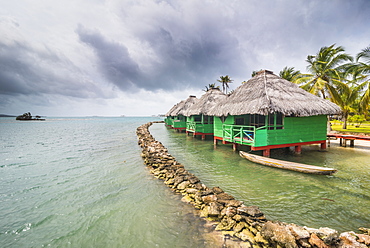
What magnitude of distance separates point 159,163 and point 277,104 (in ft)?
25.5

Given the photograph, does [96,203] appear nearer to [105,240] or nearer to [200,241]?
[105,240]

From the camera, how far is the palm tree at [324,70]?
53.9 ft

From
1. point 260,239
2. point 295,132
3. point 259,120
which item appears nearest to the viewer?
point 260,239

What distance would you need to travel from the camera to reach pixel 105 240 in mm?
4031

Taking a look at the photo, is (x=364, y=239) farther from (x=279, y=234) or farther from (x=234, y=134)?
(x=234, y=134)

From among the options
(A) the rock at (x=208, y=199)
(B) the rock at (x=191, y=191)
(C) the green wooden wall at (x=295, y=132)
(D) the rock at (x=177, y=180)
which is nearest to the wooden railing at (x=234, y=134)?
(C) the green wooden wall at (x=295, y=132)

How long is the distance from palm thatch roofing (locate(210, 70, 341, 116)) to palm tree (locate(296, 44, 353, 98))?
26.0ft

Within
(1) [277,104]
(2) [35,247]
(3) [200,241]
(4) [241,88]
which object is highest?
(4) [241,88]

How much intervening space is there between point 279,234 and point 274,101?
25.4 ft

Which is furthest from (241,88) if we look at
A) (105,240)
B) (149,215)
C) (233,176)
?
(105,240)

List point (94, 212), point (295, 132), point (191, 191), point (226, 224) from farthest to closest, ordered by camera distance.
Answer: point (295, 132) → point (191, 191) → point (94, 212) → point (226, 224)

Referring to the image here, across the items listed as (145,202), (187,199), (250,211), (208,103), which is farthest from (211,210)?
(208,103)

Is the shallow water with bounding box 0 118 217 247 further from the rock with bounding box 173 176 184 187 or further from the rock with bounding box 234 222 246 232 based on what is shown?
the rock with bounding box 234 222 246 232

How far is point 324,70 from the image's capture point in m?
17.2
